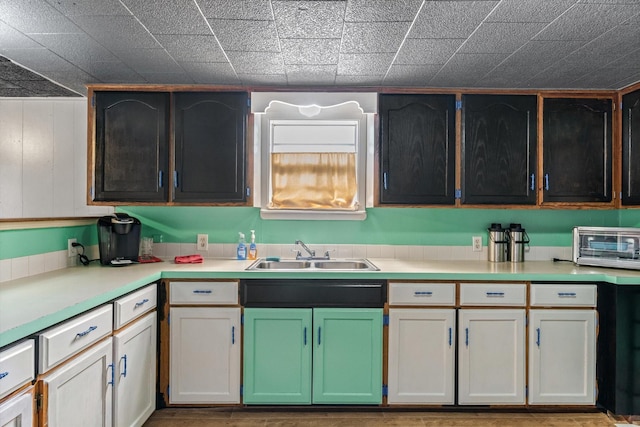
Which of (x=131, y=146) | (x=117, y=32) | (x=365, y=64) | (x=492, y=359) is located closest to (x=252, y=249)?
(x=131, y=146)

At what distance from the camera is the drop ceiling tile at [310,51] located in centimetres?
220

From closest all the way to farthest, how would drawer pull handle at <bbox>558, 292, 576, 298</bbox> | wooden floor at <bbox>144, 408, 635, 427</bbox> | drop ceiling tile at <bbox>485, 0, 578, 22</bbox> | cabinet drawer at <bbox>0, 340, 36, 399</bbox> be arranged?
cabinet drawer at <bbox>0, 340, 36, 399</bbox>
drop ceiling tile at <bbox>485, 0, 578, 22</bbox>
wooden floor at <bbox>144, 408, 635, 427</bbox>
drawer pull handle at <bbox>558, 292, 576, 298</bbox>

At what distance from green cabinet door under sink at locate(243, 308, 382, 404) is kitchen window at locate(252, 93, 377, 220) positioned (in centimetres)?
86

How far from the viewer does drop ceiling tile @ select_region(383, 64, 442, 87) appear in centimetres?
257

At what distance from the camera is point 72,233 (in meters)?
2.71

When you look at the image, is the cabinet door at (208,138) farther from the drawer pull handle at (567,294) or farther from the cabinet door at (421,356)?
the drawer pull handle at (567,294)

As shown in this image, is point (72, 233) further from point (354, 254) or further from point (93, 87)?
point (354, 254)

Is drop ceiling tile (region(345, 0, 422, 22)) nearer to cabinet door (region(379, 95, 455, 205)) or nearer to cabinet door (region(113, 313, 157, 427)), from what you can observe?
cabinet door (region(379, 95, 455, 205))

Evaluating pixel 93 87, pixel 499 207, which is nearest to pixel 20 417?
pixel 93 87

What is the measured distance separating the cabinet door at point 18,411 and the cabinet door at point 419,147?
226 centimetres

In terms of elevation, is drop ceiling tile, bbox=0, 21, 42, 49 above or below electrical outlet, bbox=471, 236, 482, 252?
above

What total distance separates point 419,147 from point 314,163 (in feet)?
2.54

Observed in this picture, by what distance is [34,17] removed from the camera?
6.31 ft

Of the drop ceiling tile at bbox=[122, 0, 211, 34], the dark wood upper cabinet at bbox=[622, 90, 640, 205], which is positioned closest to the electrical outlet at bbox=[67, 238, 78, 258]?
the drop ceiling tile at bbox=[122, 0, 211, 34]
